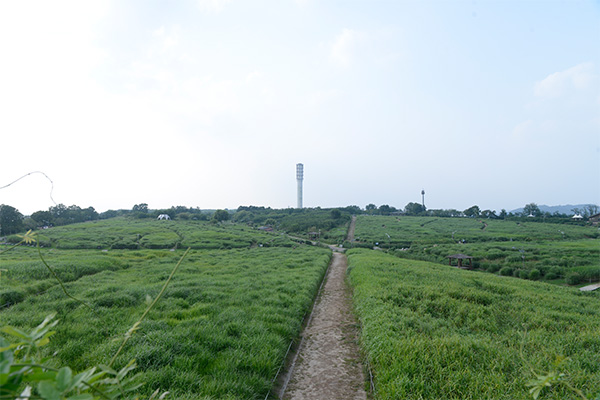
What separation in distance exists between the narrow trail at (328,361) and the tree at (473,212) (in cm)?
12252

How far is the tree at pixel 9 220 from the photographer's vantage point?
22091mm

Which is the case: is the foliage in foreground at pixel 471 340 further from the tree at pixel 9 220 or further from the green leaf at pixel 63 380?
the tree at pixel 9 220

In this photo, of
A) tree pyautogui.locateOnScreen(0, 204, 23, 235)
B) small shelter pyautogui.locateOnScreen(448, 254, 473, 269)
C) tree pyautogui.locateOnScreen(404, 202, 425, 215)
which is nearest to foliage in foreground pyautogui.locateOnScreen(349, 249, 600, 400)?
small shelter pyautogui.locateOnScreen(448, 254, 473, 269)

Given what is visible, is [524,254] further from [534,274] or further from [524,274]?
[534,274]

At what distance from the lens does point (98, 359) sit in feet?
21.4

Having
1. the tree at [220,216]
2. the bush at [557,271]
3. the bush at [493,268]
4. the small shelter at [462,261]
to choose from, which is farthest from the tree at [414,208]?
the bush at [557,271]

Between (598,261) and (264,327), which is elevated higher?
(264,327)

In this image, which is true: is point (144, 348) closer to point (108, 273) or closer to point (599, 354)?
point (599, 354)

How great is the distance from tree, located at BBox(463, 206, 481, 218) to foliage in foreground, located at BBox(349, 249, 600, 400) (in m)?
115

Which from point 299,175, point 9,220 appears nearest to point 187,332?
point 9,220

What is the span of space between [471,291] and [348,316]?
6.11m

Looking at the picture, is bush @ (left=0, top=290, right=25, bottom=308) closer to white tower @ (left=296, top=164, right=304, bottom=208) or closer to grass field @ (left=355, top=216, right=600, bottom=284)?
grass field @ (left=355, top=216, right=600, bottom=284)

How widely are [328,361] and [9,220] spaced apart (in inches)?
1121

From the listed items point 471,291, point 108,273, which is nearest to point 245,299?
point 471,291
